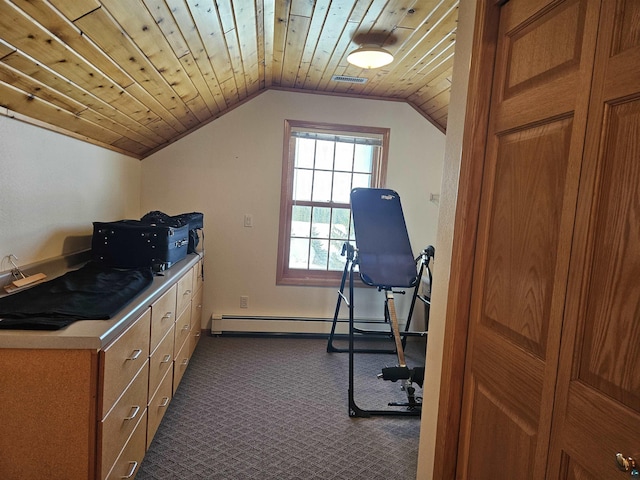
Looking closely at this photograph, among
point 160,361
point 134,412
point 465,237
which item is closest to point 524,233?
point 465,237

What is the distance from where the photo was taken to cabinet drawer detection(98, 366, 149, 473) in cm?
140

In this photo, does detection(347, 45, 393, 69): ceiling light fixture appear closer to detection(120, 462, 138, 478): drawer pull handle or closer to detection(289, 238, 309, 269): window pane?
detection(289, 238, 309, 269): window pane

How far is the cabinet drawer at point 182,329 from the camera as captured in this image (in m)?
2.59

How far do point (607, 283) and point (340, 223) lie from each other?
133 inches

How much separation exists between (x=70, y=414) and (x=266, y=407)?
1.54 m

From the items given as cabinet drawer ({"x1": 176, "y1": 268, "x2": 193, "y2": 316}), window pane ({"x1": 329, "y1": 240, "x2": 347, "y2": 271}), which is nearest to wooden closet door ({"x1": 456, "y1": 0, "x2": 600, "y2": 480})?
cabinet drawer ({"x1": 176, "y1": 268, "x2": 193, "y2": 316})

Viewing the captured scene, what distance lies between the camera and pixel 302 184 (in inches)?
163

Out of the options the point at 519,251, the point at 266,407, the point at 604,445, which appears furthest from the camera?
the point at 266,407

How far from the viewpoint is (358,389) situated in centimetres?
306

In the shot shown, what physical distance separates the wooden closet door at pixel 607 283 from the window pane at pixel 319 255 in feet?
10.8

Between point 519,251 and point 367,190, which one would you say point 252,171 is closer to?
point 367,190

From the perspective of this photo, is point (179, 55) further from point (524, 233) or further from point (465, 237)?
point (524, 233)

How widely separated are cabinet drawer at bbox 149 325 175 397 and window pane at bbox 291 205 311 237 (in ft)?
6.31

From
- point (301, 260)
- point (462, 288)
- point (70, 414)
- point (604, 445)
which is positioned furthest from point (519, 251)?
point (301, 260)
